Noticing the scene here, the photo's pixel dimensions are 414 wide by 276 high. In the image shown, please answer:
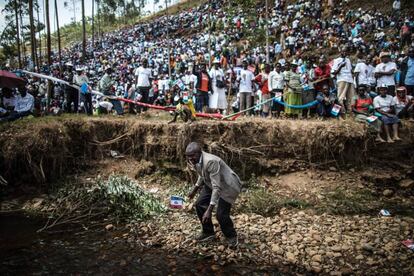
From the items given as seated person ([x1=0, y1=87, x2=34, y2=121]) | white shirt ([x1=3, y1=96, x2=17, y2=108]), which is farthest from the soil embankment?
white shirt ([x1=3, y1=96, x2=17, y2=108])

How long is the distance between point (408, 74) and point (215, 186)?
696 cm

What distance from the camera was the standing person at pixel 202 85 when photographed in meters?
10.3

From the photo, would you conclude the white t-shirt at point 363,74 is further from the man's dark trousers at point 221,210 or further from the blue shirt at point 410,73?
the man's dark trousers at point 221,210

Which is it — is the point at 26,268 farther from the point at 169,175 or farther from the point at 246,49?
the point at 246,49

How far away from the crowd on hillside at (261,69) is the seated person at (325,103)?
3cm

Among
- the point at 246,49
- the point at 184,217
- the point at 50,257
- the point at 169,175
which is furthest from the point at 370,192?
the point at 246,49

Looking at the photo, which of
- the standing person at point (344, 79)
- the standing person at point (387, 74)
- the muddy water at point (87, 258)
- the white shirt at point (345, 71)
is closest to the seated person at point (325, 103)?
the standing person at point (344, 79)

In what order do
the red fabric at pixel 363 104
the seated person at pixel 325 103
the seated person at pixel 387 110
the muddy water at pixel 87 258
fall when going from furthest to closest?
the seated person at pixel 325 103 < the red fabric at pixel 363 104 < the seated person at pixel 387 110 < the muddy water at pixel 87 258

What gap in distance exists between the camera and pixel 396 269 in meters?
5.30

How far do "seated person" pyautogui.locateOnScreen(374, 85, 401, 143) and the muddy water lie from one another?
15.9 feet

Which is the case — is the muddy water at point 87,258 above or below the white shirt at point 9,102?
below

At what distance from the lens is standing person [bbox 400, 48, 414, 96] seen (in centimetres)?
906

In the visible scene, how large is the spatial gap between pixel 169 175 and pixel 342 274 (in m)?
5.17

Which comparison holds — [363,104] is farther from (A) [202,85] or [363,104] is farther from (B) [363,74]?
(A) [202,85]
